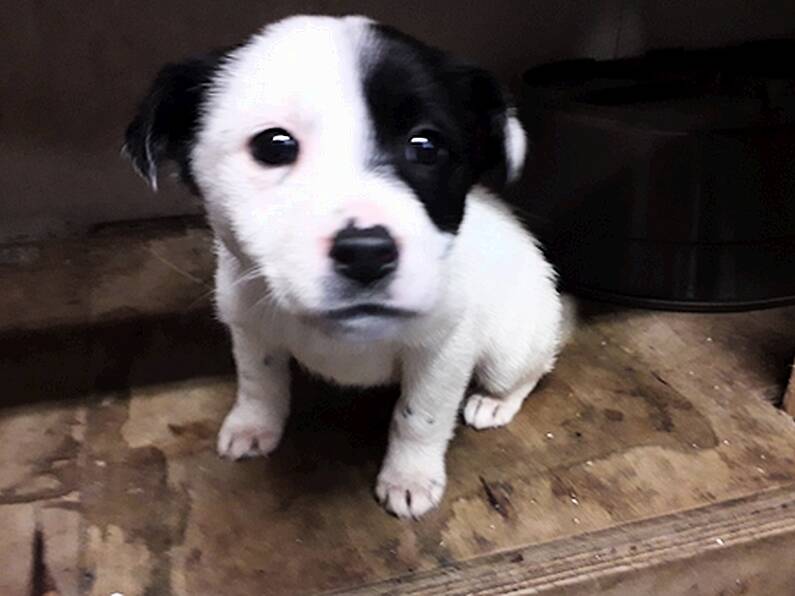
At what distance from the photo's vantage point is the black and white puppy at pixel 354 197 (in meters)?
0.91

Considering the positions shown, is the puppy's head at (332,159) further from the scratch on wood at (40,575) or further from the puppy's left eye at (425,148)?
the scratch on wood at (40,575)

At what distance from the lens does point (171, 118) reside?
41.6 inches

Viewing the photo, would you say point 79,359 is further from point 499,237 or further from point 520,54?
point 520,54

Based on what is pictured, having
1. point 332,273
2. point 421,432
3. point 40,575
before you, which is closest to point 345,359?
point 421,432

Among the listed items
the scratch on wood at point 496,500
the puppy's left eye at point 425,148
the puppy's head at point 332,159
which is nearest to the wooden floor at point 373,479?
the scratch on wood at point 496,500

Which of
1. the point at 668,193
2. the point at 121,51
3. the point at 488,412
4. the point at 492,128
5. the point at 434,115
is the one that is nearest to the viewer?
the point at 434,115

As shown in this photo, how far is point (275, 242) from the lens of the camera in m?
0.93

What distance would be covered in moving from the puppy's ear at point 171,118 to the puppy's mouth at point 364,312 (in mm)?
239

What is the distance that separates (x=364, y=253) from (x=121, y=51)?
3.68ft

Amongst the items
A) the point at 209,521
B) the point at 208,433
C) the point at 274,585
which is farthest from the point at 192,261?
the point at 274,585

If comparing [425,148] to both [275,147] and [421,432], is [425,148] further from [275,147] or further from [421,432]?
[421,432]

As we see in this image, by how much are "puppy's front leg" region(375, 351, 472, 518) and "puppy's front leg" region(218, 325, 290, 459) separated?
17cm

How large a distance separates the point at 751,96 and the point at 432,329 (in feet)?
3.07

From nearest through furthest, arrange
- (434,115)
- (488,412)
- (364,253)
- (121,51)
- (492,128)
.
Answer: (364,253) → (434,115) → (492,128) → (488,412) → (121,51)
